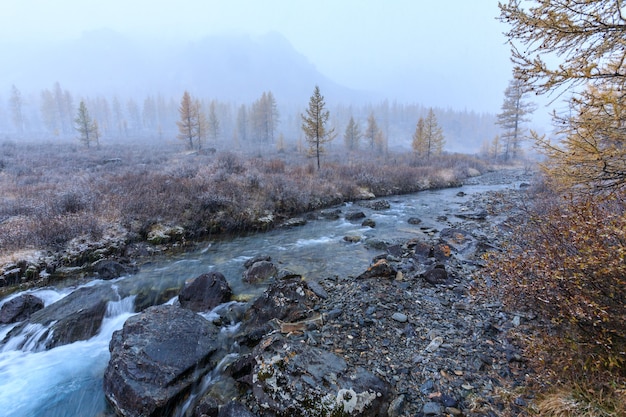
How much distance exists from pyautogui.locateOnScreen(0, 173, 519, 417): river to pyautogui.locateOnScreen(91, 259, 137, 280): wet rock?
0.31 metres

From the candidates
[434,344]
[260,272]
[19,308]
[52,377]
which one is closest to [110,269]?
[19,308]

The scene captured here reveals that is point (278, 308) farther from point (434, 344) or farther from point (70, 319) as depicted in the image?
point (70, 319)

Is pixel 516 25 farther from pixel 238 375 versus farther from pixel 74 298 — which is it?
pixel 74 298

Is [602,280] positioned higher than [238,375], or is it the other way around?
[602,280]

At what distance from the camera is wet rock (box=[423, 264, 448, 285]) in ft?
26.9

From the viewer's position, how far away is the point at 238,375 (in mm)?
5449

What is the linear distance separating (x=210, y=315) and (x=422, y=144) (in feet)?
162

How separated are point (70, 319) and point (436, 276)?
10.0 metres

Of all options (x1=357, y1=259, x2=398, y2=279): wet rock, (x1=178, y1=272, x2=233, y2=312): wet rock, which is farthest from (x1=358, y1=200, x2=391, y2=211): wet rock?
(x1=178, y1=272, x2=233, y2=312): wet rock

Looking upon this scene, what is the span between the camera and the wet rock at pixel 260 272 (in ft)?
32.2

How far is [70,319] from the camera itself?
7633mm

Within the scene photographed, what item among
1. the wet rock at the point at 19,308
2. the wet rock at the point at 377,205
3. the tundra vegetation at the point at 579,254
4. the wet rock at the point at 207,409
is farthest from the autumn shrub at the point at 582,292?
the wet rock at the point at 377,205

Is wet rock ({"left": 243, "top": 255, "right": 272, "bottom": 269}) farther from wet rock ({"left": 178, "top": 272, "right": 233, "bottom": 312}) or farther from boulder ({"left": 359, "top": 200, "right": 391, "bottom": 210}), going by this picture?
boulder ({"left": 359, "top": 200, "right": 391, "bottom": 210})

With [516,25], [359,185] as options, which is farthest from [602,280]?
[359,185]
